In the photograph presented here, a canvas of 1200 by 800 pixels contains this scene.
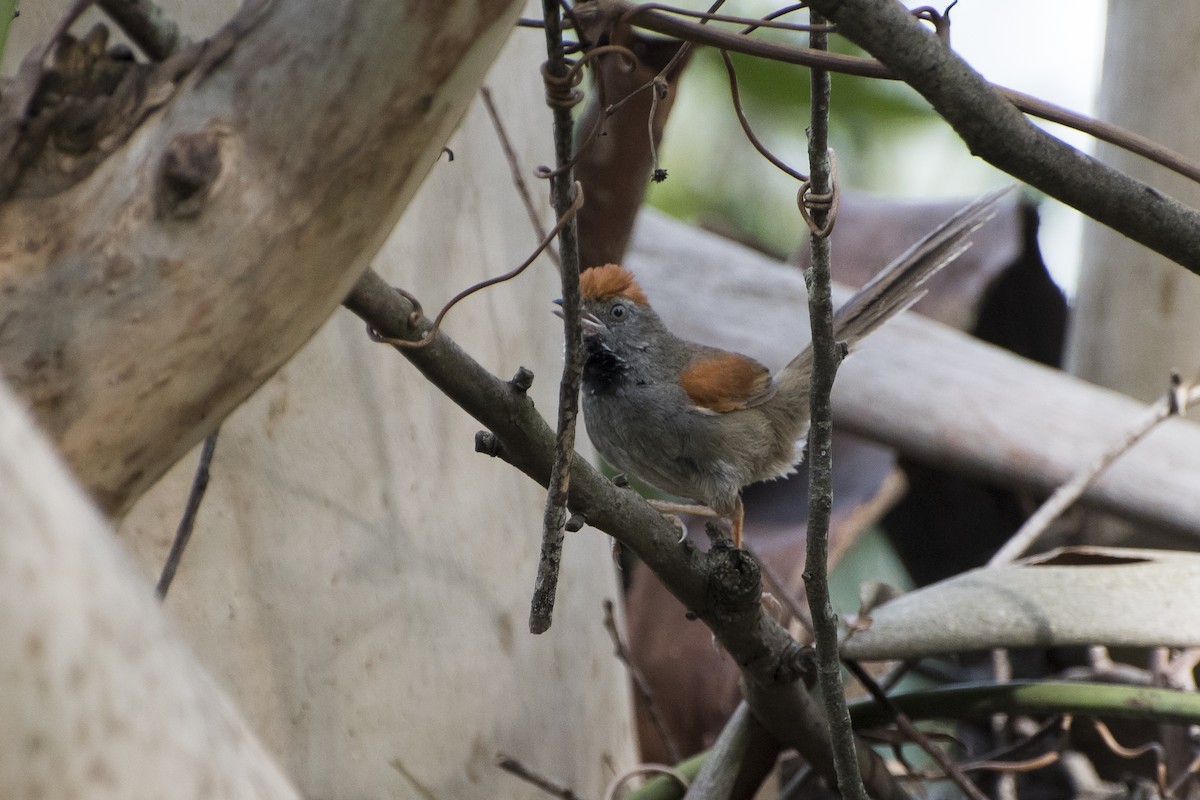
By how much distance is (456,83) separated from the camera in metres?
1.15

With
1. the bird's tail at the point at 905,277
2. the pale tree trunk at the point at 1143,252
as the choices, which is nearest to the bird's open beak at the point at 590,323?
the bird's tail at the point at 905,277

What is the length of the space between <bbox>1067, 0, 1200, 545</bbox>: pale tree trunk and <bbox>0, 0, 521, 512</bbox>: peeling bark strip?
11.0ft

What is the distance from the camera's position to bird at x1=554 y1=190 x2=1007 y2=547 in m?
2.62

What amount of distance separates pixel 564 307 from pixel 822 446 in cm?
38

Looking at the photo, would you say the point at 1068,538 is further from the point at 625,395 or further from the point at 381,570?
the point at 381,570

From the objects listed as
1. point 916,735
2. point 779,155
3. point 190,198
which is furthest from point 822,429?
point 779,155

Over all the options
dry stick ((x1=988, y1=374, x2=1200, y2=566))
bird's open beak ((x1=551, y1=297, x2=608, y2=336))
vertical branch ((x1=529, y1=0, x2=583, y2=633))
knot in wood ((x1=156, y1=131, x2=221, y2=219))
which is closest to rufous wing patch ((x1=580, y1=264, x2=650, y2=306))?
bird's open beak ((x1=551, y1=297, x2=608, y2=336))

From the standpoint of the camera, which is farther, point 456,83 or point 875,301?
point 875,301

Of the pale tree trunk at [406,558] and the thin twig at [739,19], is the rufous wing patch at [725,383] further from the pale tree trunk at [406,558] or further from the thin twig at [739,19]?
the thin twig at [739,19]

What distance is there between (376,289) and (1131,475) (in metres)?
2.93

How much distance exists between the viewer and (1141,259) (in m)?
4.14

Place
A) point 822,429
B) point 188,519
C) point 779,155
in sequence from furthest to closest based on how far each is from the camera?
1. point 779,155
2. point 188,519
3. point 822,429

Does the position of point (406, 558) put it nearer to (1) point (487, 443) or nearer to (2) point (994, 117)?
(1) point (487, 443)

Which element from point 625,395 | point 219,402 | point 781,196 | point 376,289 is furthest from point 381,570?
point 781,196
